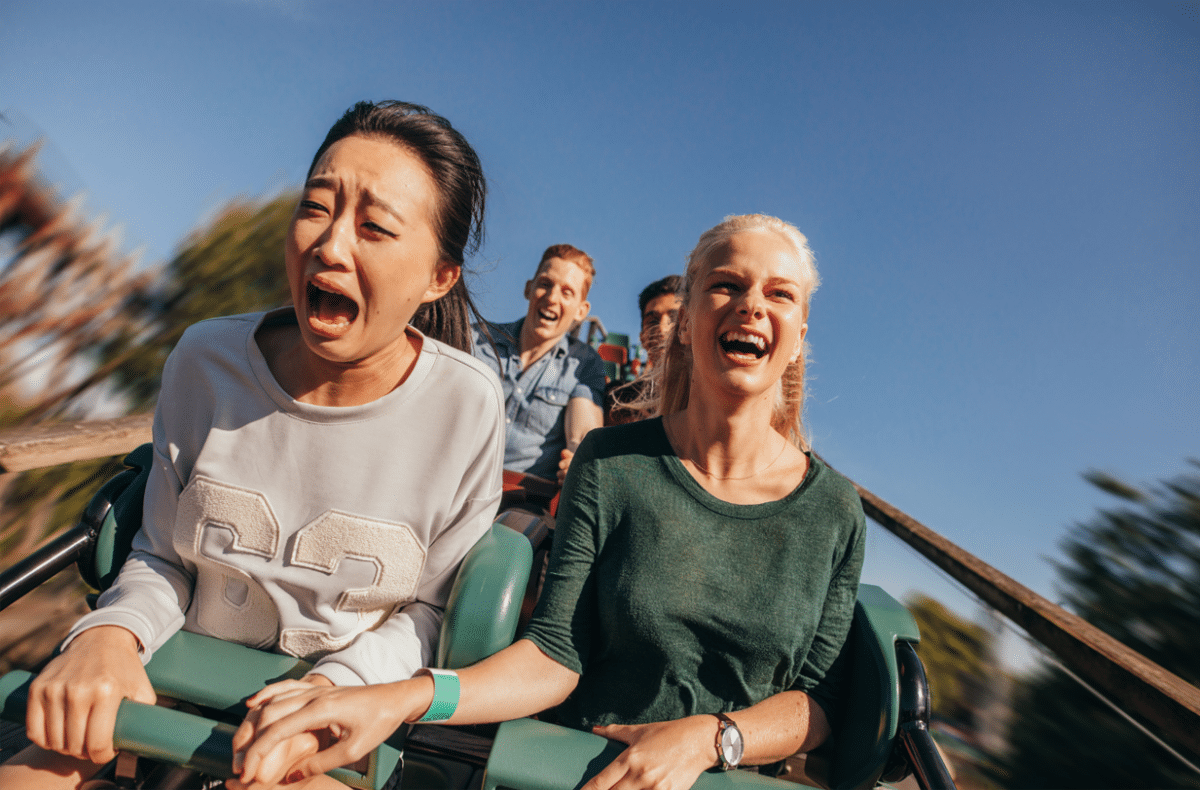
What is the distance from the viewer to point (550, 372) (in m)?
2.85

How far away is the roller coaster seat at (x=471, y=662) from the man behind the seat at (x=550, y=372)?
4.68 feet

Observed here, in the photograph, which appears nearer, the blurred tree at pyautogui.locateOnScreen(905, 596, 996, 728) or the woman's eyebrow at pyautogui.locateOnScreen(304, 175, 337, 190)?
the woman's eyebrow at pyautogui.locateOnScreen(304, 175, 337, 190)

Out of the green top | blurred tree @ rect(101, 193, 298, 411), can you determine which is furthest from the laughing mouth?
blurred tree @ rect(101, 193, 298, 411)

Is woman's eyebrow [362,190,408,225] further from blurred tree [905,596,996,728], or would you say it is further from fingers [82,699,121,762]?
→ blurred tree [905,596,996,728]

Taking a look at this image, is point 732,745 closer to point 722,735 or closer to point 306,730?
point 722,735

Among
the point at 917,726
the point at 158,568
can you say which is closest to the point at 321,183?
the point at 158,568

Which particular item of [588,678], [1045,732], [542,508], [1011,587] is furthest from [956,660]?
[588,678]

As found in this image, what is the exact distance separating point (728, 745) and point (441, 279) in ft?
3.03

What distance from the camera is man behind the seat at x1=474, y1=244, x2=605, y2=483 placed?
2725 mm

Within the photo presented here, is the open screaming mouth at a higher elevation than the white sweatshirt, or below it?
higher

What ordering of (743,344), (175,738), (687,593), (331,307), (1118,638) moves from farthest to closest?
(1118,638) → (743,344) → (687,593) → (331,307) → (175,738)

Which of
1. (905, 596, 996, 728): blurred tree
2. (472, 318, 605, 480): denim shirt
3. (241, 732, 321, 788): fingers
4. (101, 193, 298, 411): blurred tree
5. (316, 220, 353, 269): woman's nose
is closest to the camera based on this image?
(241, 732, 321, 788): fingers

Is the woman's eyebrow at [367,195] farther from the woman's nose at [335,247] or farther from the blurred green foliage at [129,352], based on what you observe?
the blurred green foliage at [129,352]

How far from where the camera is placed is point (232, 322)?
113 centimetres
